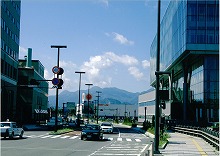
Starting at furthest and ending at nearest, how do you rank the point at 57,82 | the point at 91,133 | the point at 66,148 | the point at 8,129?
1. the point at 57,82
2. the point at 91,133
3. the point at 8,129
4. the point at 66,148

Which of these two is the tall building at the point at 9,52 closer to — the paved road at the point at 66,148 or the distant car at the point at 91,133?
the distant car at the point at 91,133

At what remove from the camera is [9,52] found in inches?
2901

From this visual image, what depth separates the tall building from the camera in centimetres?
6766

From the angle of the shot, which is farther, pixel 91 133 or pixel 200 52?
pixel 200 52

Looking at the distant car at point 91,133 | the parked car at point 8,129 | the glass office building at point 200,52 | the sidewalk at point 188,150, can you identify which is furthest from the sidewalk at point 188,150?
the glass office building at point 200,52

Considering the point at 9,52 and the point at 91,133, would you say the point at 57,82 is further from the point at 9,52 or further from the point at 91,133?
the point at 9,52

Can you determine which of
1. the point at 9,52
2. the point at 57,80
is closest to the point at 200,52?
the point at 57,80

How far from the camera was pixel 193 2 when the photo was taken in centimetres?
6269

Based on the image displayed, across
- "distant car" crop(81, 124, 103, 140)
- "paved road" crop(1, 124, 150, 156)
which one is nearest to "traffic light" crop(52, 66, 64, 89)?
"distant car" crop(81, 124, 103, 140)

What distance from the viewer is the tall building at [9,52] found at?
222 feet

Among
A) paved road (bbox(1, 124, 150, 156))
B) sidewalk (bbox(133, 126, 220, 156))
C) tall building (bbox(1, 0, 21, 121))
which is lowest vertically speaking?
paved road (bbox(1, 124, 150, 156))

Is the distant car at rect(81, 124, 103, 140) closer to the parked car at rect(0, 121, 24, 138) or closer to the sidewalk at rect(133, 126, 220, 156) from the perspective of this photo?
the parked car at rect(0, 121, 24, 138)

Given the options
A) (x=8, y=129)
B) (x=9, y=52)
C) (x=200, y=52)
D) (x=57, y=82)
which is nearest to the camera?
(x=8, y=129)

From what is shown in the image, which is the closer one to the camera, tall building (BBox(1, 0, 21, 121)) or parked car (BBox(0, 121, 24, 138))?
parked car (BBox(0, 121, 24, 138))
